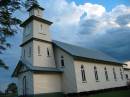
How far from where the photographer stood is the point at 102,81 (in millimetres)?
29609

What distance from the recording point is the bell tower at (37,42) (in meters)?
25.0

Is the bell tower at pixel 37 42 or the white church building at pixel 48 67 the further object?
the bell tower at pixel 37 42

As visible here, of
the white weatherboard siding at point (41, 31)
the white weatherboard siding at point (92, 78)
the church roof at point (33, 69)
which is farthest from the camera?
the white weatherboard siding at point (41, 31)

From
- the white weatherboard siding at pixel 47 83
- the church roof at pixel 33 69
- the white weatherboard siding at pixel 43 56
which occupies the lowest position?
the white weatherboard siding at pixel 47 83

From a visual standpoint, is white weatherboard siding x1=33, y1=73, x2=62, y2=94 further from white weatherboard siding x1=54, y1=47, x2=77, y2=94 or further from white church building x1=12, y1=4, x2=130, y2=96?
white weatherboard siding x1=54, y1=47, x2=77, y2=94

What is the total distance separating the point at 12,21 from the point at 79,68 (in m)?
14.0

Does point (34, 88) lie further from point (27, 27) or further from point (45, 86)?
point (27, 27)

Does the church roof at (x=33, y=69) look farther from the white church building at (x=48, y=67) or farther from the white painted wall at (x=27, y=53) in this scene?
the white painted wall at (x=27, y=53)

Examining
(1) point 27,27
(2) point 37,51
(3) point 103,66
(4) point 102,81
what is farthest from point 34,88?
(3) point 103,66

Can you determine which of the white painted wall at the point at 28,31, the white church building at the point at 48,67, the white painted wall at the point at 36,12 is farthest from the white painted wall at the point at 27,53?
the white painted wall at the point at 36,12

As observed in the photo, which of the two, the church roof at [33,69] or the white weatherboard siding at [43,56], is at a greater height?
the white weatherboard siding at [43,56]

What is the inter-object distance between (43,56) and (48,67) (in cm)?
183

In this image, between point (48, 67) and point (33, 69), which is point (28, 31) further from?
point (33, 69)

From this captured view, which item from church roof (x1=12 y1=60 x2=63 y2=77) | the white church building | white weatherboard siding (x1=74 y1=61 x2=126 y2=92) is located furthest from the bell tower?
white weatherboard siding (x1=74 y1=61 x2=126 y2=92)
